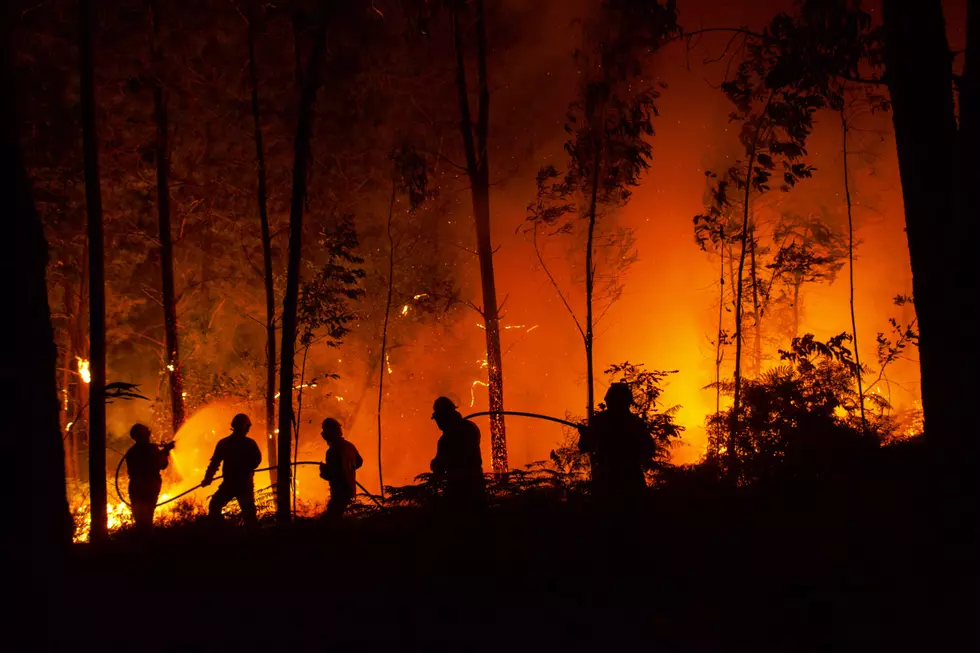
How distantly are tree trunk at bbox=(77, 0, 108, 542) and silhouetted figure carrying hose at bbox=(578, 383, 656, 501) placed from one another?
7507 millimetres

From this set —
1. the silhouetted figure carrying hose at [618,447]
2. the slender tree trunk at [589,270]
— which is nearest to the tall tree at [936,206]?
the silhouetted figure carrying hose at [618,447]

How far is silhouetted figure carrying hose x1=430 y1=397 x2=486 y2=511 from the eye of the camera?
5.38 m

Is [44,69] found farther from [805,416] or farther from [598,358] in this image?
[598,358]

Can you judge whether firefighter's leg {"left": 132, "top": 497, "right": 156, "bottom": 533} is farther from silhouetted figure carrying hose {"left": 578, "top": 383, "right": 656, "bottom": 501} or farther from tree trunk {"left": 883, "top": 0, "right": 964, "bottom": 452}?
tree trunk {"left": 883, "top": 0, "right": 964, "bottom": 452}

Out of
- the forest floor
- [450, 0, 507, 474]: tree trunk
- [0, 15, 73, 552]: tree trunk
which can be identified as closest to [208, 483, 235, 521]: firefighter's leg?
the forest floor

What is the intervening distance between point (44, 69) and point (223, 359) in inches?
832

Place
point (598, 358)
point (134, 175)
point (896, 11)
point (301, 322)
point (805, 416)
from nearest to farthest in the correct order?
point (896, 11), point (805, 416), point (301, 322), point (134, 175), point (598, 358)

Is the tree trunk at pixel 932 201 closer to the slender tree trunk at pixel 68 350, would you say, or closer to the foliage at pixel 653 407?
the foliage at pixel 653 407

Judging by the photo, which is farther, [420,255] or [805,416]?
[420,255]

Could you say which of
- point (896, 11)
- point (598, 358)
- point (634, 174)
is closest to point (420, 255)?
point (598, 358)

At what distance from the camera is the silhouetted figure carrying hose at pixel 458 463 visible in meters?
5.38

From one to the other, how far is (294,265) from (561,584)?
7.92 metres

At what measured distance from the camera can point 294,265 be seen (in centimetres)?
1065

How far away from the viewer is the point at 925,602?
3.75 metres
